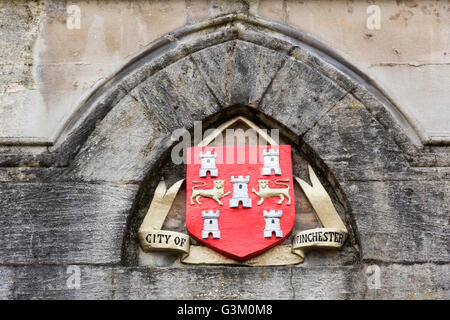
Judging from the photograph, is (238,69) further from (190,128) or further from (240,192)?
(240,192)

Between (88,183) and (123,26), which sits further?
(123,26)

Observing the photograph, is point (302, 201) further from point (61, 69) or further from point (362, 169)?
point (61, 69)

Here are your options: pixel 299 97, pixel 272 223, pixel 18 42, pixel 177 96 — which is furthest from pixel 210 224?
pixel 18 42

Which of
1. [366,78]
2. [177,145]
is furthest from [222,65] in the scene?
[366,78]

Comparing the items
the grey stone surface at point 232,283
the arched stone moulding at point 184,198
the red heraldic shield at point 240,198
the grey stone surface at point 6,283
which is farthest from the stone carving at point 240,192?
the grey stone surface at point 6,283

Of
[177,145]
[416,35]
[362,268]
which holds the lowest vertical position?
[362,268]

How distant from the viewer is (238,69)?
5.98 metres

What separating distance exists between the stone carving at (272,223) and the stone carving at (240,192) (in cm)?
14

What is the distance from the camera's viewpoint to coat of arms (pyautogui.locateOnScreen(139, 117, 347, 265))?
5.60 meters

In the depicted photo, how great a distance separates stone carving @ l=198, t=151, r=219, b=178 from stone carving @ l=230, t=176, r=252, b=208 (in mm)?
145

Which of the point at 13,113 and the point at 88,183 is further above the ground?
the point at 13,113

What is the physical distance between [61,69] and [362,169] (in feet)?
7.60

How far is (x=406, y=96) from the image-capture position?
19.6 ft

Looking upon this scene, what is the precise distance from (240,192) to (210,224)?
1.03 feet
